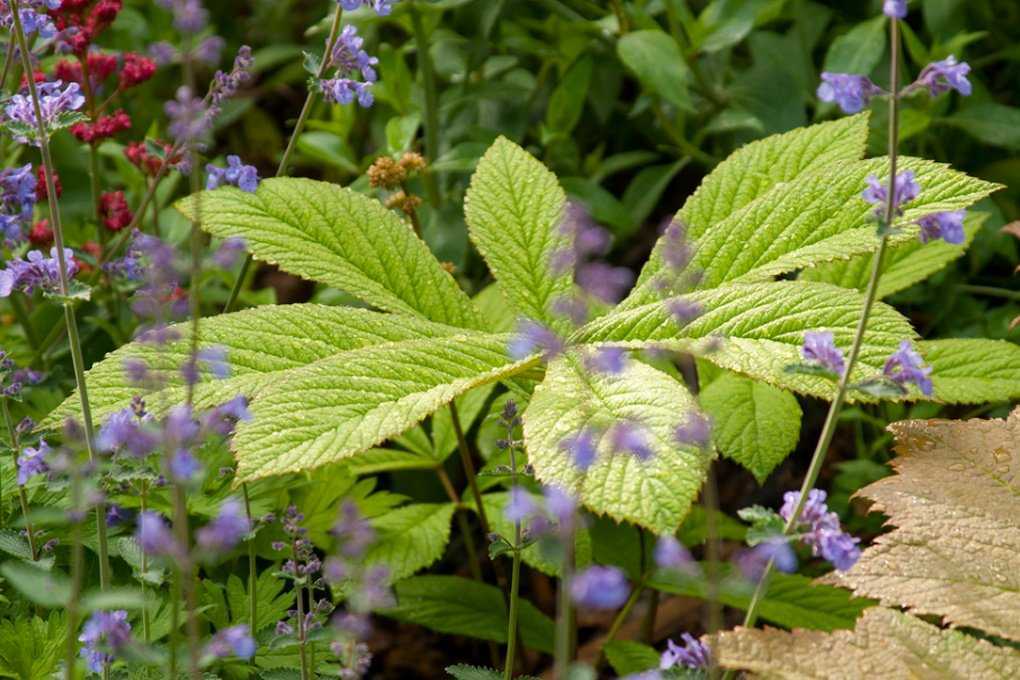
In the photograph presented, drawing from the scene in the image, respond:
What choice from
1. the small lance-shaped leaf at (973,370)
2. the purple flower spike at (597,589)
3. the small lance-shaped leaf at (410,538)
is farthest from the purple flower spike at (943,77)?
the small lance-shaped leaf at (410,538)

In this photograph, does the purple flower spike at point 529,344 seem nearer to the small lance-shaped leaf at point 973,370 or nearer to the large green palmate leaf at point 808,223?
the large green palmate leaf at point 808,223

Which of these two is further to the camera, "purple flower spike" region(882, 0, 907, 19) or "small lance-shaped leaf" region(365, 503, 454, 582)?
"small lance-shaped leaf" region(365, 503, 454, 582)

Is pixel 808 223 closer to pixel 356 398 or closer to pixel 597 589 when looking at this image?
pixel 356 398

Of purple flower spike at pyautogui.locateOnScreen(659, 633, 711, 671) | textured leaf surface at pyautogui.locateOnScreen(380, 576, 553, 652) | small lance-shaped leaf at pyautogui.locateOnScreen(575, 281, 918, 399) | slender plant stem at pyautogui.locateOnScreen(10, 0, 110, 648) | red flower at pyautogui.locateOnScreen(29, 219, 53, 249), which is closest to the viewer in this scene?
purple flower spike at pyautogui.locateOnScreen(659, 633, 711, 671)

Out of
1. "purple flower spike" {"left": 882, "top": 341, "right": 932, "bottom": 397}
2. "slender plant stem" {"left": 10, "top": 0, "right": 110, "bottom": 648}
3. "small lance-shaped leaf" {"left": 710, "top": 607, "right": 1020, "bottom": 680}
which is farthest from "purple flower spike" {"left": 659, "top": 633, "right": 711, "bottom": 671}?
"slender plant stem" {"left": 10, "top": 0, "right": 110, "bottom": 648}

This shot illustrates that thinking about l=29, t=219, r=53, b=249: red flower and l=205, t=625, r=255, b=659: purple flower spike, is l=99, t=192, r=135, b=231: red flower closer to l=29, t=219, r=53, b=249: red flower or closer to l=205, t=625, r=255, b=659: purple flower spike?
l=29, t=219, r=53, b=249: red flower

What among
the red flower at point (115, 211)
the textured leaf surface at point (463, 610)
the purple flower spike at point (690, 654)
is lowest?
the textured leaf surface at point (463, 610)
